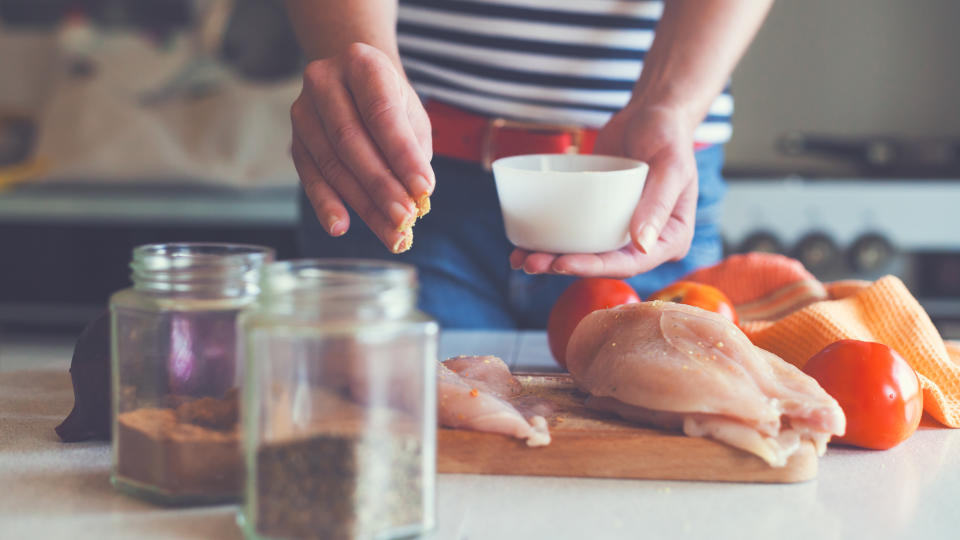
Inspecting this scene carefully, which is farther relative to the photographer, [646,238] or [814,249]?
[814,249]

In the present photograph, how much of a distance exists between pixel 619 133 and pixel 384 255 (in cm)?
38

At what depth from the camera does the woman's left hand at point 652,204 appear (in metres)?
Result: 0.99

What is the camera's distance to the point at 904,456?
83 centimetres

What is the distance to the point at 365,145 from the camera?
89cm

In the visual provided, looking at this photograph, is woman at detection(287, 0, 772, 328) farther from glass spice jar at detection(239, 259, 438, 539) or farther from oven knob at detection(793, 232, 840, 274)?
oven knob at detection(793, 232, 840, 274)

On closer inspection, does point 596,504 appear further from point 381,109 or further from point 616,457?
point 381,109

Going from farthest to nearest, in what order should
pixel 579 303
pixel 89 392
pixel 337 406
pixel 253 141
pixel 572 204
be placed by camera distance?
1. pixel 253 141
2. pixel 579 303
3. pixel 572 204
4. pixel 89 392
5. pixel 337 406

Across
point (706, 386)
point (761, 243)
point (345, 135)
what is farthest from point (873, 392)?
point (761, 243)

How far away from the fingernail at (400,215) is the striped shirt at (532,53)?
0.50 meters

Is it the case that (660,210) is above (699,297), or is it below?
above

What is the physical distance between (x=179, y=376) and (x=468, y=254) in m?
0.67

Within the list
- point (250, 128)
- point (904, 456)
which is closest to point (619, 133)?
point (904, 456)

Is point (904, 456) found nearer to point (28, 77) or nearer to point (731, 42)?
point (731, 42)

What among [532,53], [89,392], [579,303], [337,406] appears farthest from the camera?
[532,53]
